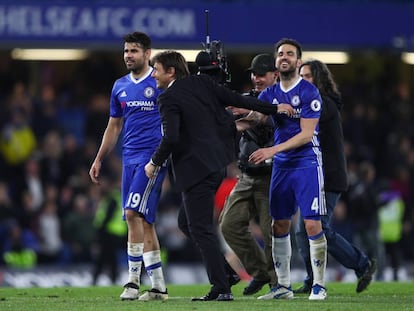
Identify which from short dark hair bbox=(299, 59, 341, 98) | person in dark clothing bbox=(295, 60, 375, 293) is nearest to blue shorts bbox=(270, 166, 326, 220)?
person in dark clothing bbox=(295, 60, 375, 293)

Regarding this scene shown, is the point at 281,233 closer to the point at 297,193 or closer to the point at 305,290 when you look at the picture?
the point at 297,193

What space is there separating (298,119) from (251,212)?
1710mm

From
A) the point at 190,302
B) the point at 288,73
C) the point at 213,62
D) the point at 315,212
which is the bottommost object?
the point at 190,302

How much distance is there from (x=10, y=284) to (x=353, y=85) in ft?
28.2

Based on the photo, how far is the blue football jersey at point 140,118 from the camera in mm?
10695

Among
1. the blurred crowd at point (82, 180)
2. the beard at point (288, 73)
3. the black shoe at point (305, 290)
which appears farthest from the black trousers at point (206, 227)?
the blurred crowd at point (82, 180)

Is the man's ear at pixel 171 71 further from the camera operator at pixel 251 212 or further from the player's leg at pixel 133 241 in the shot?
the camera operator at pixel 251 212

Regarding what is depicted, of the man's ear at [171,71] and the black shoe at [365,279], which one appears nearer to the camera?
the man's ear at [171,71]

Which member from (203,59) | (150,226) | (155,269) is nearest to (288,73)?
(203,59)

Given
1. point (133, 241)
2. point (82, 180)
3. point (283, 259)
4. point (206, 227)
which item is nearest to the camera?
point (206, 227)

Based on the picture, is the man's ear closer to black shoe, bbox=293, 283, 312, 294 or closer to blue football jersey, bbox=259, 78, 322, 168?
blue football jersey, bbox=259, 78, 322, 168

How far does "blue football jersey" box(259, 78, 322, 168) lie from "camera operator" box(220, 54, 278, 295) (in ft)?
3.10

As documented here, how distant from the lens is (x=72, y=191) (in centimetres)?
1978

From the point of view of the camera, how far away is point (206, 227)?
1003 cm
